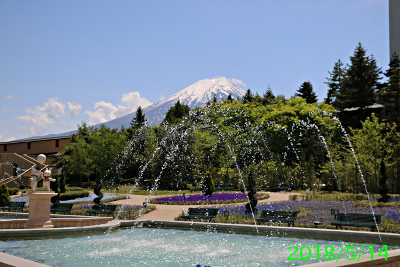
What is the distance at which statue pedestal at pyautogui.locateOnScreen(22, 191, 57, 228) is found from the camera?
13.6 meters

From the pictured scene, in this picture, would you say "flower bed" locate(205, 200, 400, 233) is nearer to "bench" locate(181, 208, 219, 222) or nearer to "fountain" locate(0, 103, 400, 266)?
"bench" locate(181, 208, 219, 222)

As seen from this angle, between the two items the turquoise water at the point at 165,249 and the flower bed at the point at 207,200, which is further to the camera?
the flower bed at the point at 207,200

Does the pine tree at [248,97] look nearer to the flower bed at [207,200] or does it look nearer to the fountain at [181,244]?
the flower bed at [207,200]

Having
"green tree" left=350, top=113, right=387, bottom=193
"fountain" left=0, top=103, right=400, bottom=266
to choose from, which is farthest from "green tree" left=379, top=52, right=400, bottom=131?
"fountain" left=0, top=103, right=400, bottom=266

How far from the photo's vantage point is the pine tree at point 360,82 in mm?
48719

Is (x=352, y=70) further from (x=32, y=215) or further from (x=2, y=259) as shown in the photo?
(x=2, y=259)

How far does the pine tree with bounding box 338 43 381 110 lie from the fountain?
41.4 m

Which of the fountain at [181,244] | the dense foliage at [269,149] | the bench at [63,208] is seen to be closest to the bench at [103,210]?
the bench at [63,208]

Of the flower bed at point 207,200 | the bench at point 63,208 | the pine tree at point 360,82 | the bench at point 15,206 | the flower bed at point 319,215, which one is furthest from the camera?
the pine tree at point 360,82

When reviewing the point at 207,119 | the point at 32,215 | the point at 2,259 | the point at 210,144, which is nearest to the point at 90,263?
the point at 2,259

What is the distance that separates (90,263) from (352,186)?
90.4ft

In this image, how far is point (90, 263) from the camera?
30.7 ft

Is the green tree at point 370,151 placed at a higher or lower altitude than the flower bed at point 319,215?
higher

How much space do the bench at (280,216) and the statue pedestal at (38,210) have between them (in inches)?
347
